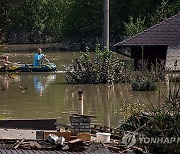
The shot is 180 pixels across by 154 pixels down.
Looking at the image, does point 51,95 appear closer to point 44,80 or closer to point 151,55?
point 44,80

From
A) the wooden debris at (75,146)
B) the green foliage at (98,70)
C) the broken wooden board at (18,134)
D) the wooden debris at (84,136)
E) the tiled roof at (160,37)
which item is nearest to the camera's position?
the wooden debris at (75,146)

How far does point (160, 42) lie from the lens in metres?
32.9

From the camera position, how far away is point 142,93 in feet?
80.6

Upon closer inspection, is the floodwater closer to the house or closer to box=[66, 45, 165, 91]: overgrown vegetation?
box=[66, 45, 165, 91]: overgrown vegetation

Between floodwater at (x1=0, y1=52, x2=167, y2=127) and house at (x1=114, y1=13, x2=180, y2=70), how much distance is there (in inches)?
170

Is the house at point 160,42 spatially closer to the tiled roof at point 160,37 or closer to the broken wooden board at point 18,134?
the tiled roof at point 160,37

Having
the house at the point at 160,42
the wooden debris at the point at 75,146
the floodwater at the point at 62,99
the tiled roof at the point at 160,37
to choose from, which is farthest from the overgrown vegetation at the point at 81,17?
the wooden debris at the point at 75,146

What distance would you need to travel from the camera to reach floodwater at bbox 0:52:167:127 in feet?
61.6

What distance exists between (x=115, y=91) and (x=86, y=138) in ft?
47.8

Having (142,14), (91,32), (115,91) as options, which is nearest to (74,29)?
(91,32)

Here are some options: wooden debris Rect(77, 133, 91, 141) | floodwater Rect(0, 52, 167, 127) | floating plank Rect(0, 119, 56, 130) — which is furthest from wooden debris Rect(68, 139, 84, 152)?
floating plank Rect(0, 119, 56, 130)

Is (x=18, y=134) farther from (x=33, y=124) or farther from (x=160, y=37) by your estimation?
(x=160, y=37)

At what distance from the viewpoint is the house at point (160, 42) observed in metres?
32.9

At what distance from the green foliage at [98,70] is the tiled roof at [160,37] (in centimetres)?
322
